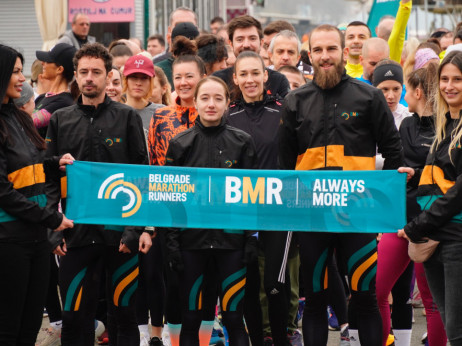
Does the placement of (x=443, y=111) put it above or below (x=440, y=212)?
above

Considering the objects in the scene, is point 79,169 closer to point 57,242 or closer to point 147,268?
point 57,242

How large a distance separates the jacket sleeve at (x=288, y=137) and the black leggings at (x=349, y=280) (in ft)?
1.74

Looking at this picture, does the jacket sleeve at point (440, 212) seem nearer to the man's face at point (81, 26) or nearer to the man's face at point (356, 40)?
the man's face at point (356, 40)

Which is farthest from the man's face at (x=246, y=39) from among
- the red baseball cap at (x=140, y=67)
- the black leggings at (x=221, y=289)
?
the black leggings at (x=221, y=289)

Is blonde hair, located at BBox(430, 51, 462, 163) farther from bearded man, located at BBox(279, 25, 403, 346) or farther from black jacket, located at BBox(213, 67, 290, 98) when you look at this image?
black jacket, located at BBox(213, 67, 290, 98)

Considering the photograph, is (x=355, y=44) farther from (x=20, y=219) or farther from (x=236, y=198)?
(x=20, y=219)

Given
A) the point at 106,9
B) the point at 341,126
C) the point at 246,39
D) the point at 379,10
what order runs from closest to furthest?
1. the point at 341,126
2. the point at 246,39
3. the point at 379,10
4. the point at 106,9

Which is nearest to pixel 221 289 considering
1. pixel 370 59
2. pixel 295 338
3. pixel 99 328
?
pixel 295 338

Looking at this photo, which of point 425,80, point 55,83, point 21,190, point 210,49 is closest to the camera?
point 21,190

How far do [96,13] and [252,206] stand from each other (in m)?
12.8

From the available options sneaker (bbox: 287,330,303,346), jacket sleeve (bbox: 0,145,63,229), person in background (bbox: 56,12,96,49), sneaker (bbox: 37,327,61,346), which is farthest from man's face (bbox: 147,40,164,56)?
jacket sleeve (bbox: 0,145,63,229)

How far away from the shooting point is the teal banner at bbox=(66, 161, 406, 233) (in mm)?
5812

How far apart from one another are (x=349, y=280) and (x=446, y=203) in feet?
3.65

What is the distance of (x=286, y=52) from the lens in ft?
27.8
